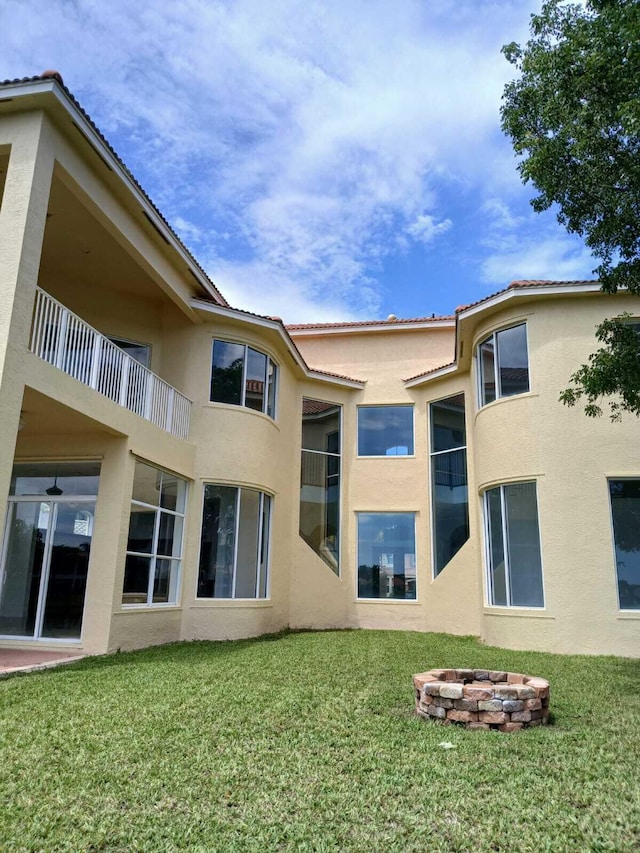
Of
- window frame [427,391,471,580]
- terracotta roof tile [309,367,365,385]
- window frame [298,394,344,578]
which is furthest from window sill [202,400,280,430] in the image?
window frame [427,391,471,580]

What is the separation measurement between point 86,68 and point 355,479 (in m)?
10.6

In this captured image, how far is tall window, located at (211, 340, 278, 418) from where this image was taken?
13.4 m

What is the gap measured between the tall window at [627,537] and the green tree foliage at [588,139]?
3.40m

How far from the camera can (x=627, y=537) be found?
11.1m

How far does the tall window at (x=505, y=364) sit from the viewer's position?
490 inches

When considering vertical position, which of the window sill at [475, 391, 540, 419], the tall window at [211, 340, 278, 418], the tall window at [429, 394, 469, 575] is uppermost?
the tall window at [211, 340, 278, 418]

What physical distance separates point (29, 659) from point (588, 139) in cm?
1035

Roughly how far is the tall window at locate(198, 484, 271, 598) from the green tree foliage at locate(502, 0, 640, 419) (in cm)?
738

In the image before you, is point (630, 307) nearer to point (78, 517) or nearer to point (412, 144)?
point (412, 144)

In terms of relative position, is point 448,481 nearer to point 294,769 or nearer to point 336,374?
point 336,374

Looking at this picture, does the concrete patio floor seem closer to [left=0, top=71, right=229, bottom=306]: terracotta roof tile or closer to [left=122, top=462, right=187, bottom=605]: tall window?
[left=122, top=462, right=187, bottom=605]: tall window

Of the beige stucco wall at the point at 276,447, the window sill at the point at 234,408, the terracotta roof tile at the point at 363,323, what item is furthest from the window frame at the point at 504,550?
the terracotta roof tile at the point at 363,323

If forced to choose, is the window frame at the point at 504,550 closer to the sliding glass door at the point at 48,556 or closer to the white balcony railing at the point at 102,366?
the white balcony railing at the point at 102,366

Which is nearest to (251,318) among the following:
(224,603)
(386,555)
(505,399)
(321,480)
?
(321,480)
